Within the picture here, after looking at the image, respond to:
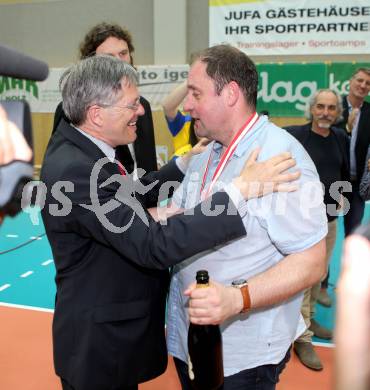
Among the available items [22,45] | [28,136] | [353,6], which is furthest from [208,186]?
[22,45]

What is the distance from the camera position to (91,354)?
1938 mm

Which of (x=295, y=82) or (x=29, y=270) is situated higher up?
(x=295, y=82)

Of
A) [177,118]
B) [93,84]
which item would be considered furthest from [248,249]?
[177,118]

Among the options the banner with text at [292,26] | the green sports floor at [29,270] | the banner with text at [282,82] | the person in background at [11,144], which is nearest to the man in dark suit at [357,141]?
the green sports floor at [29,270]

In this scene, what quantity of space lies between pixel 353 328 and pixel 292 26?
1052 cm

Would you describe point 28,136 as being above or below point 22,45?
below

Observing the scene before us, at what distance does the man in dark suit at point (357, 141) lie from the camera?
473 cm

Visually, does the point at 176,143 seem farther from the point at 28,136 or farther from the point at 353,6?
the point at 353,6

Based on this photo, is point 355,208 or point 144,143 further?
point 355,208

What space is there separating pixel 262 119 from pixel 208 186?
34 cm

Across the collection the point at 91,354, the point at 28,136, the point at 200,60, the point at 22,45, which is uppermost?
the point at 22,45

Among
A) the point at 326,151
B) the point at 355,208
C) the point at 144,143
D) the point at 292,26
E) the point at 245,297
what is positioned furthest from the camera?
the point at 292,26

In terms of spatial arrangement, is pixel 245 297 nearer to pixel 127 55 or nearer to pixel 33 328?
pixel 127 55

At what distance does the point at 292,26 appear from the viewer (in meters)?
10.2
